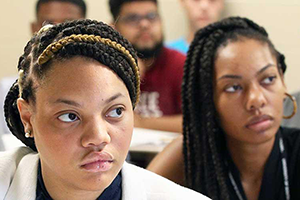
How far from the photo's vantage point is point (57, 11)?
337cm

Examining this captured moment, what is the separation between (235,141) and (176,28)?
9.36 feet

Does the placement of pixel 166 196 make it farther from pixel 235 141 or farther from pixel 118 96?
pixel 235 141

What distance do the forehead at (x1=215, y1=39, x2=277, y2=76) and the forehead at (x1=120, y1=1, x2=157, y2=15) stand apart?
1.58m

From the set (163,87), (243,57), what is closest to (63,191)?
(243,57)

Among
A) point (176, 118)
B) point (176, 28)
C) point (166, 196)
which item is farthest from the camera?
point (176, 28)

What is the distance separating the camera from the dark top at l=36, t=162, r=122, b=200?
1345mm

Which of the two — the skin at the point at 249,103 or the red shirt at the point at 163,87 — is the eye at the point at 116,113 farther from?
the red shirt at the point at 163,87

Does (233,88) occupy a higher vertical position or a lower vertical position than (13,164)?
higher

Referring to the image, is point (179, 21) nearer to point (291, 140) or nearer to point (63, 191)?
point (291, 140)

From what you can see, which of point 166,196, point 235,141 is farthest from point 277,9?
point 166,196

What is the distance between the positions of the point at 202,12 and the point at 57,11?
4.42 feet

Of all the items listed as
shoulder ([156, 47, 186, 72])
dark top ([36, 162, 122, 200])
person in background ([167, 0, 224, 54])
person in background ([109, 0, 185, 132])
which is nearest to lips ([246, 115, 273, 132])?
dark top ([36, 162, 122, 200])

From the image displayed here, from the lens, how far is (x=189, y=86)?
2.12m

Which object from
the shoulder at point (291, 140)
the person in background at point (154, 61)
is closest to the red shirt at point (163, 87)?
the person in background at point (154, 61)
